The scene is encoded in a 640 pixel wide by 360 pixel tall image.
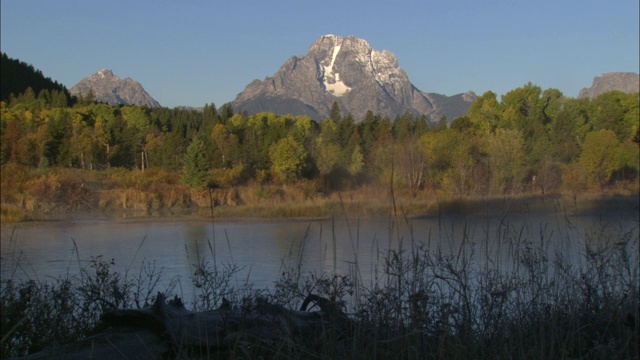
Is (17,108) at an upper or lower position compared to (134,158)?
upper

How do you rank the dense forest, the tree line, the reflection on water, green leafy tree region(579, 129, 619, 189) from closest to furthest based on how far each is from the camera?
1. the reflection on water
2. green leafy tree region(579, 129, 619, 189)
3. the tree line
4. the dense forest

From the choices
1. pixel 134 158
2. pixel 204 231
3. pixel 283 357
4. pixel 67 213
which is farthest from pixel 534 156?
pixel 134 158

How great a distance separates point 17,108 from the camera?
5725 cm

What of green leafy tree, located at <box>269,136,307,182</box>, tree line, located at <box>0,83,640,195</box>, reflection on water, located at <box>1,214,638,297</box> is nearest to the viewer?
reflection on water, located at <box>1,214,638,297</box>

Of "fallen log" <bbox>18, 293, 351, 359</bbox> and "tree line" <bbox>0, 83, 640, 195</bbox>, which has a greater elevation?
"tree line" <bbox>0, 83, 640, 195</bbox>

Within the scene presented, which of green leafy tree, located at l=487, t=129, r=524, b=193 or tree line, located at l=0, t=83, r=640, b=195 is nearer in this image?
green leafy tree, located at l=487, t=129, r=524, b=193

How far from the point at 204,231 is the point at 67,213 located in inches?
457

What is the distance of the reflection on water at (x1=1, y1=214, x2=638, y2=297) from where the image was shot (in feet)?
24.5

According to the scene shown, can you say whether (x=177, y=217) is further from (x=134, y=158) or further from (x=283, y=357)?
(x=134, y=158)

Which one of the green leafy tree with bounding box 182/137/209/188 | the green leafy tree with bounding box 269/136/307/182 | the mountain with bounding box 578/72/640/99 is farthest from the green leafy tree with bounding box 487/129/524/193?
the green leafy tree with bounding box 182/137/209/188

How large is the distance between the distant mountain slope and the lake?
189 ft

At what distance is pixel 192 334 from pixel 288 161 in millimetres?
37288

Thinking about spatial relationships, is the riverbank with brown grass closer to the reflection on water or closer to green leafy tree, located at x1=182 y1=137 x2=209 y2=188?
green leafy tree, located at x1=182 y1=137 x2=209 y2=188

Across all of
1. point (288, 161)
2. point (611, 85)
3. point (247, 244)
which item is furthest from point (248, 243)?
point (288, 161)
